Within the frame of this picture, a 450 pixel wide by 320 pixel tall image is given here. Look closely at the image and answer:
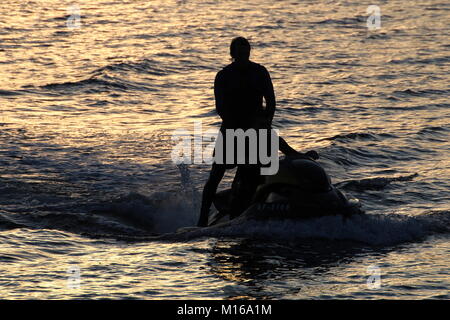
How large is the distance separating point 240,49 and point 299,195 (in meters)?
1.95

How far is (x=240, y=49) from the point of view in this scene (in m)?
10.2

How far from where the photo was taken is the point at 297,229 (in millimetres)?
10703

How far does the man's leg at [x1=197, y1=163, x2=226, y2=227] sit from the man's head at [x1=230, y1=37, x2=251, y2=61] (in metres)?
1.45

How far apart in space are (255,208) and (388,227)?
1.76 meters

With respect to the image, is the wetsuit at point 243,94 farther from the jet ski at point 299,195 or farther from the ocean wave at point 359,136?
the ocean wave at point 359,136

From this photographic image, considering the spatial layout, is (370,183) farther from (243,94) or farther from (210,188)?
(243,94)

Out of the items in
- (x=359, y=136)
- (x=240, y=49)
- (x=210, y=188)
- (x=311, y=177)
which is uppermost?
(x=240, y=49)

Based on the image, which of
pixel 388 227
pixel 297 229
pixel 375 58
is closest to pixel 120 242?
pixel 297 229

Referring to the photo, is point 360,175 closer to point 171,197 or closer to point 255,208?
point 171,197

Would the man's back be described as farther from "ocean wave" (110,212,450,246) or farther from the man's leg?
"ocean wave" (110,212,450,246)

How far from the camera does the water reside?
31.3 ft

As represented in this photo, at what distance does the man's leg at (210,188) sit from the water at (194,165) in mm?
246

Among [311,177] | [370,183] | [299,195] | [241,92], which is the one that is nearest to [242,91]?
[241,92]

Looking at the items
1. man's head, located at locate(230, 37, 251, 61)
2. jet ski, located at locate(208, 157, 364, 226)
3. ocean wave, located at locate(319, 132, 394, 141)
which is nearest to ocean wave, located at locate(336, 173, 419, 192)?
jet ski, located at locate(208, 157, 364, 226)
